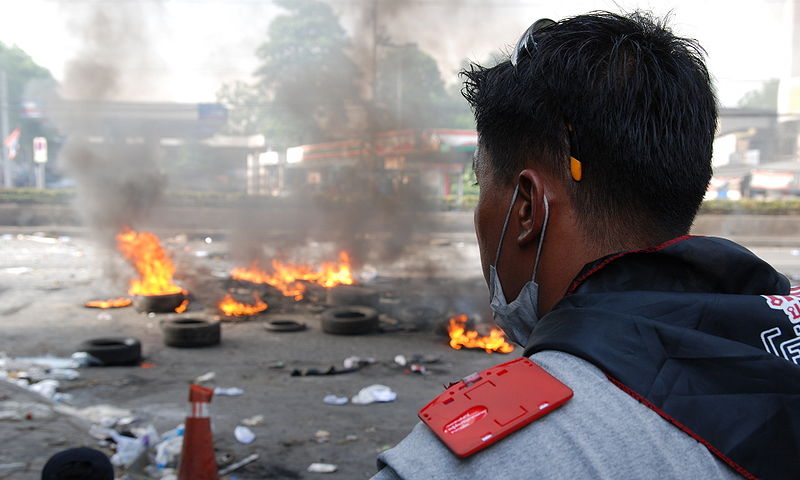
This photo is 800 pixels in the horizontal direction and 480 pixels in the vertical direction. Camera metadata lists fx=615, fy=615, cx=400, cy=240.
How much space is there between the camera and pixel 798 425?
0.77 m

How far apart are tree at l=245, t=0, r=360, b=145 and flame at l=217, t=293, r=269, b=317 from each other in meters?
6.77

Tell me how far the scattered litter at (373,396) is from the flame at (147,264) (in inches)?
234

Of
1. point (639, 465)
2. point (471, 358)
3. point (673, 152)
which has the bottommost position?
point (471, 358)

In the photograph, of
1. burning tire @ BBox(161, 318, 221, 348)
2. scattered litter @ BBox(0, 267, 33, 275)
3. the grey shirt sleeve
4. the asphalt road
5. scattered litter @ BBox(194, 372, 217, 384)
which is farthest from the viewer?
scattered litter @ BBox(0, 267, 33, 275)

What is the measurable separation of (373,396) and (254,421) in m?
1.21

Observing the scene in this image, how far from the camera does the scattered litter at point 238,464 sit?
436 cm

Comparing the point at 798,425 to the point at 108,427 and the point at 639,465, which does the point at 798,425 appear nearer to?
the point at 639,465

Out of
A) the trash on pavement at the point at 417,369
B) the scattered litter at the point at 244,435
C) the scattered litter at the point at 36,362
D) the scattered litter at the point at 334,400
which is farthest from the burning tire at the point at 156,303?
the scattered litter at the point at 244,435

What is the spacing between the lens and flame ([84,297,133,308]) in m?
10.4

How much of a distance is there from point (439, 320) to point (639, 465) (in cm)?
838

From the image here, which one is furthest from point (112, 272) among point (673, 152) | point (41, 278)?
point (673, 152)

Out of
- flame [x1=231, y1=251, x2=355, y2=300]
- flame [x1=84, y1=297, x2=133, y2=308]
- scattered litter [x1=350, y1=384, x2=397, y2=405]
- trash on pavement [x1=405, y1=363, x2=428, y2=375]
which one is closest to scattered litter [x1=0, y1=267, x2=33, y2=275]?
flame [x1=84, y1=297, x2=133, y2=308]

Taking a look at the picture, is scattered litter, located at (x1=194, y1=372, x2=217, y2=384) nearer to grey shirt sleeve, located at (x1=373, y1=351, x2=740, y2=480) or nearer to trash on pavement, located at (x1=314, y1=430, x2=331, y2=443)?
trash on pavement, located at (x1=314, y1=430, x2=331, y2=443)

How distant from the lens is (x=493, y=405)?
77 centimetres
